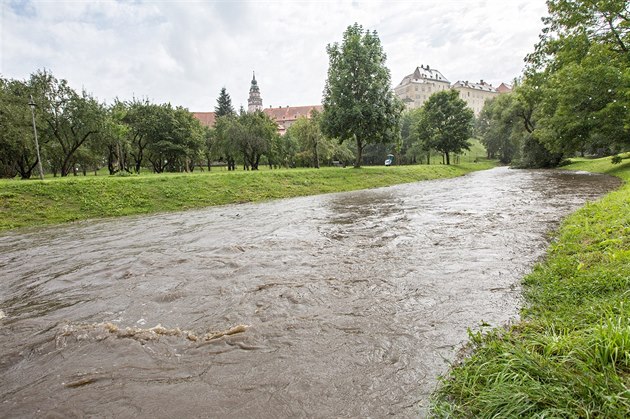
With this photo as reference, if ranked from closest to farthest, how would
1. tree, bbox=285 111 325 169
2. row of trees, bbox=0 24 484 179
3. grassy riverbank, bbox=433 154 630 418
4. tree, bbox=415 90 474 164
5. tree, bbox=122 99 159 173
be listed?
1. grassy riverbank, bbox=433 154 630 418
2. row of trees, bbox=0 24 484 179
3. tree, bbox=122 99 159 173
4. tree, bbox=285 111 325 169
5. tree, bbox=415 90 474 164

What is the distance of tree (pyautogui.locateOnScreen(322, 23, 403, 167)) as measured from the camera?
34.7 metres

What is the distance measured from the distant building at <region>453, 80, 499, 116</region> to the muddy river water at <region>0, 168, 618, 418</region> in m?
156

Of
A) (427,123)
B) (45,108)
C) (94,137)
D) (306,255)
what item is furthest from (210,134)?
(306,255)

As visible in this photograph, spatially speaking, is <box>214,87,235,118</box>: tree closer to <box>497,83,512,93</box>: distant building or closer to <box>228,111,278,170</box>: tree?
<box>228,111,278,170</box>: tree

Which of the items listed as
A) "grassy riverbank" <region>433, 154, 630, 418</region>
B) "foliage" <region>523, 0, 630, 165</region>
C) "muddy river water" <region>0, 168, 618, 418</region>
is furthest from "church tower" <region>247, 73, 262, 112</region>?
"grassy riverbank" <region>433, 154, 630, 418</region>

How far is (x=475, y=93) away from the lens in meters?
149

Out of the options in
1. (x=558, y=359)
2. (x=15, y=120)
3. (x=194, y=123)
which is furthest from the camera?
(x=194, y=123)

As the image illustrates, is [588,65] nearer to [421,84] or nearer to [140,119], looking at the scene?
[140,119]

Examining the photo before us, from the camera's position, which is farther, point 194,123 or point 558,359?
point 194,123

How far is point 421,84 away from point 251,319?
505 ft

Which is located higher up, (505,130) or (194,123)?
(194,123)

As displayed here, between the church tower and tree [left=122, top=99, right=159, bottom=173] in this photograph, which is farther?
the church tower

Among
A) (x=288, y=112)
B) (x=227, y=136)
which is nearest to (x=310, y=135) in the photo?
(x=227, y=136)

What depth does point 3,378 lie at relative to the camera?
3648 millimetres
